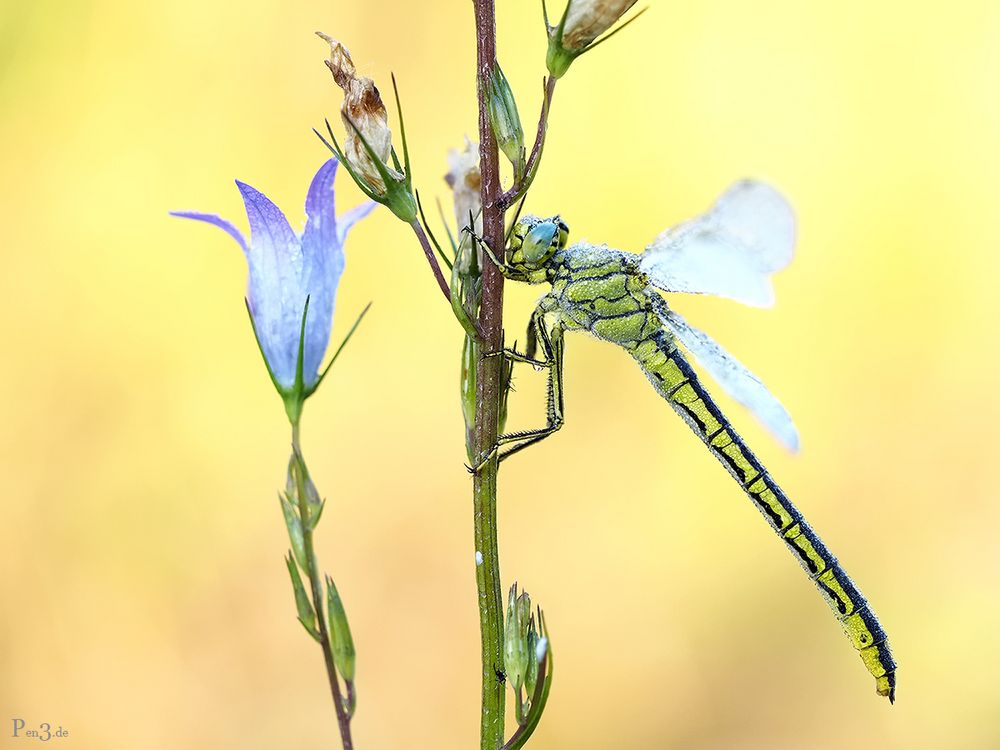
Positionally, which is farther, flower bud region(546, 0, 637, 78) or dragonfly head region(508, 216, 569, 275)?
dragonfly head region(508, 216, 569, 275)

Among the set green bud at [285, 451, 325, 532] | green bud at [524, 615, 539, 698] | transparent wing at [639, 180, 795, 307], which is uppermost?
green bud at [285, 451, 325, 532]

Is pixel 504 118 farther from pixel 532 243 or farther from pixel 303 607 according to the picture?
pixel 303 607

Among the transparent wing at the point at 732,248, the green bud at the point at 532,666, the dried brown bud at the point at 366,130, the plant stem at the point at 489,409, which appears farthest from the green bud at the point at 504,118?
the green bud at the point at 532,666

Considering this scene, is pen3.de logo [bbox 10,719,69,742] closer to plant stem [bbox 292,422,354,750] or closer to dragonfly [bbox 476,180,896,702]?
plant stem [bbox 292,422,354,750]

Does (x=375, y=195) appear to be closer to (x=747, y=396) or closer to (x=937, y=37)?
(x=747, y=396)

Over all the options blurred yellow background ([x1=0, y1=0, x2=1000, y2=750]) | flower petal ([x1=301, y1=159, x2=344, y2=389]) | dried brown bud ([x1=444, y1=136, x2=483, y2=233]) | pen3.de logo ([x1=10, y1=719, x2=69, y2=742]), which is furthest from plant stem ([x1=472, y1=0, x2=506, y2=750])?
pen3.de logo ([x1=10, y1=719, x2=69, y2=742])

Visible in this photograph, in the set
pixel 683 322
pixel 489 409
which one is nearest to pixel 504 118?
pixel 489 409

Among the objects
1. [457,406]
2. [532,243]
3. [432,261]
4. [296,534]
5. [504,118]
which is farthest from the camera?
[457,406]

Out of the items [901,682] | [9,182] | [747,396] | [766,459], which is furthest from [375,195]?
[9,182]
